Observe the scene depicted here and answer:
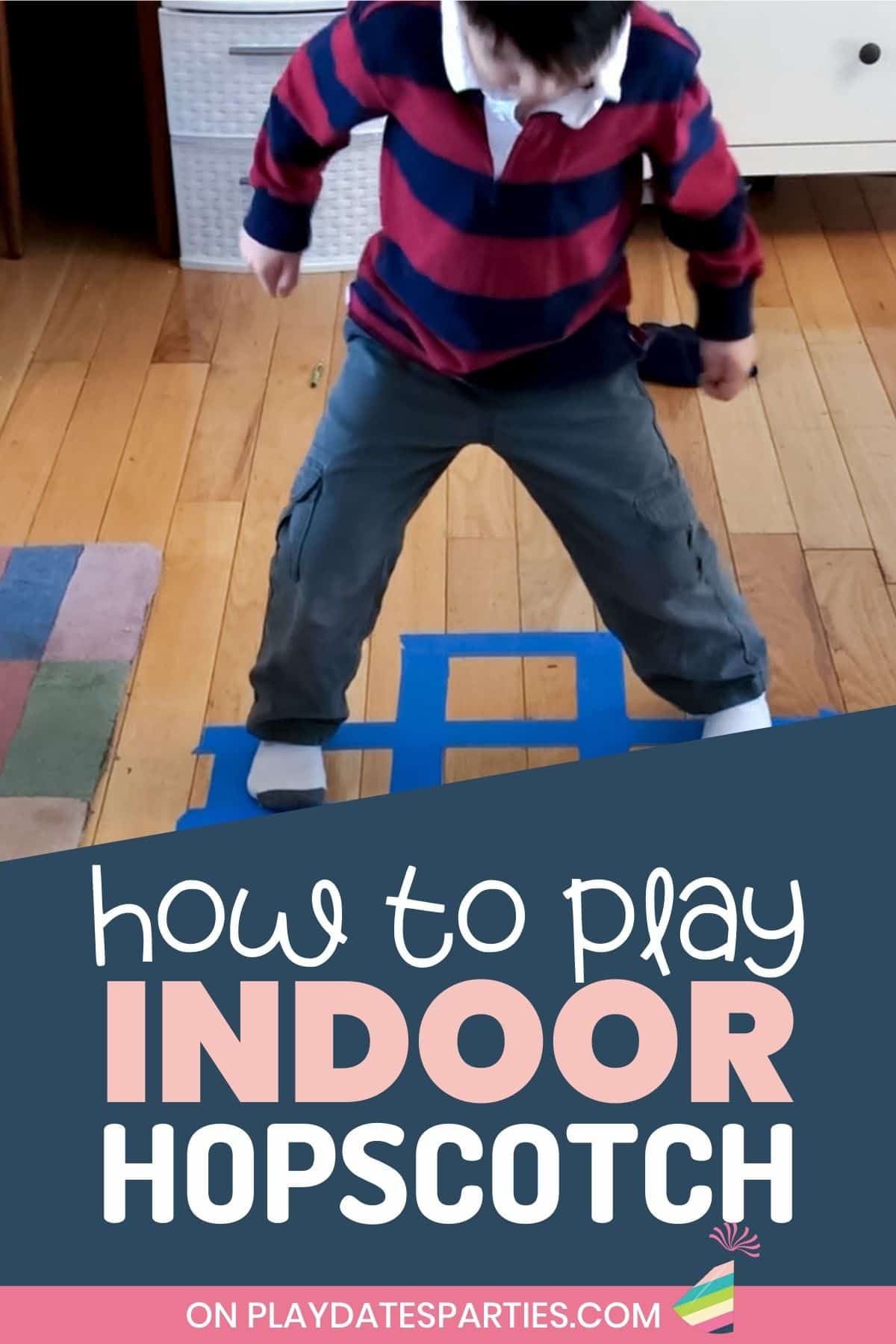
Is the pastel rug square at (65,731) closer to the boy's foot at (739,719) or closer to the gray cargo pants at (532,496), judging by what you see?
the gray cargo pants at (532,496)

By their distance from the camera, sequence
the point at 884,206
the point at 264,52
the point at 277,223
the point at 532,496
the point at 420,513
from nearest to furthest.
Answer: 1. the point at 277,223
2. the point at 532,496
3. the point at 420,513
4. the point at 264,52
5. the point at 884,206

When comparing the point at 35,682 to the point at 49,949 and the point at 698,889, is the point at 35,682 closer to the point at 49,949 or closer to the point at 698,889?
the point at 49,949

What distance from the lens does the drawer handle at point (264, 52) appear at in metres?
2.09

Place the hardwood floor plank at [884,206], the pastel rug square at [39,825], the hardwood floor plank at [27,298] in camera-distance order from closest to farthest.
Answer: the pastel rug square at [39,825]
the hardwood floor plank at [27,298]
the hardwood floor plank at [884,206]

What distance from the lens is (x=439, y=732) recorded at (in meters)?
1.47

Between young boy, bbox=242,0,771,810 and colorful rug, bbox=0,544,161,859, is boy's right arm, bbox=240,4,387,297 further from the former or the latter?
colorful rug, bbox=0,544,161,859

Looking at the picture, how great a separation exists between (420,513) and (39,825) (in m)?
0.61

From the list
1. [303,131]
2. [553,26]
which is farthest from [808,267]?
[553,26]

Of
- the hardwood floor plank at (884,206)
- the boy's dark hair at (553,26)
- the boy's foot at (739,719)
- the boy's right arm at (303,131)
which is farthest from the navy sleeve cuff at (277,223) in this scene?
the hardwood floor plank at (884,206)

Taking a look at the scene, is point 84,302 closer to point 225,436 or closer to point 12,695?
point 225,436

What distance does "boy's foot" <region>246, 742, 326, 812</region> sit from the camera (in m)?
1.38

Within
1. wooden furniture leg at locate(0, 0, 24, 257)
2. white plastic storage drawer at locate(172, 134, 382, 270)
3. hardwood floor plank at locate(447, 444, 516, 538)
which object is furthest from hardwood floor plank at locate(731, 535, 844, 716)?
wooden furniture leg at locate(0, 0, 24, 257)

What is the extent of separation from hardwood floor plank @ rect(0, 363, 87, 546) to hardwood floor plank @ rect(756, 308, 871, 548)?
853 mm

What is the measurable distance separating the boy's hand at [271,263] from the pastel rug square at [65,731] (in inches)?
17.9
